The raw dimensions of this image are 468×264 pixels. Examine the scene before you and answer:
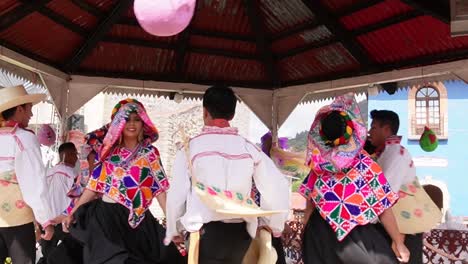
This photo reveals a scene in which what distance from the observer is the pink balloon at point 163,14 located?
292 centimetres

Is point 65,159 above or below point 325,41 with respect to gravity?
below

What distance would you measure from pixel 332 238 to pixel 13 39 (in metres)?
4.31

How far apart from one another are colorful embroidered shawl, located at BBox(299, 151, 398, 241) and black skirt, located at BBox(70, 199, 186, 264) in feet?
4.29

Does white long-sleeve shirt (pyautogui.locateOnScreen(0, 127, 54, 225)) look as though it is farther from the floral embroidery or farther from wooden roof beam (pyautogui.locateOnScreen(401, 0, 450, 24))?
wooden roof beam (pyautogui.locateOnScreen(401, 0, 450, 24))

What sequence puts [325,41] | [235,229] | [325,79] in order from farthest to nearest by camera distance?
[325,79]
[325,41]
[235,229]

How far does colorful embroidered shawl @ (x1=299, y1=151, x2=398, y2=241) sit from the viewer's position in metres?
3.45

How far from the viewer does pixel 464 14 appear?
4.15 meters

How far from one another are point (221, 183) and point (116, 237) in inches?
42.1

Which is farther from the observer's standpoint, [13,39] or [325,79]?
[325,79]

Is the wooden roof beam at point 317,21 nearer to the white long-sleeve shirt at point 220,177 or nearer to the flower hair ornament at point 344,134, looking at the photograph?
the flower hair ornament at point 344,134

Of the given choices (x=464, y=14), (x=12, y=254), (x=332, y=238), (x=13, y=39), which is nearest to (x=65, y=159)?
(x=13, y=39)

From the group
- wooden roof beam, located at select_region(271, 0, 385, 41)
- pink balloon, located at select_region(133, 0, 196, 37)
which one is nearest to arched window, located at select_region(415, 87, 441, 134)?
wooden roof beam, located at select_region(271, 0, 385, 41)

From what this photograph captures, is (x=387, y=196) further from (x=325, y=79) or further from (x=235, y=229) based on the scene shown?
(x=325, y=79)

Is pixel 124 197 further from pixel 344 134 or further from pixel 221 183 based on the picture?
pixel 344 134
